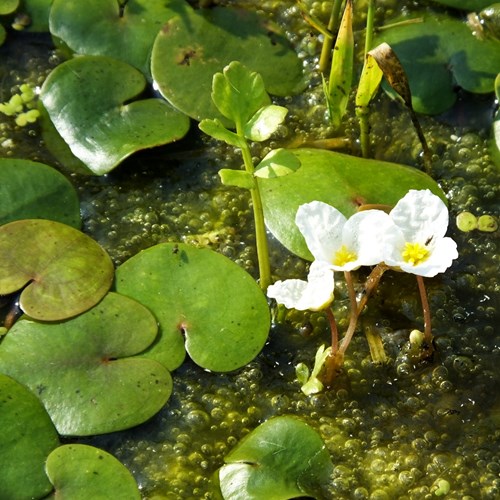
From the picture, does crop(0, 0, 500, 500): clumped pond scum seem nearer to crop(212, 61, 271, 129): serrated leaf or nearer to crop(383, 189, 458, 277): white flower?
crop(383, 189, 458, 277): white flower

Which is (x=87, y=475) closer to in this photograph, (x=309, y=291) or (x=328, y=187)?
(x=309, y=291)

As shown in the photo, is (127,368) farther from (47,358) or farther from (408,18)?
(408,18)

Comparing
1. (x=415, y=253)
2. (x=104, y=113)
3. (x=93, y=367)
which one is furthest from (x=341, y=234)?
(x=104, y=113)

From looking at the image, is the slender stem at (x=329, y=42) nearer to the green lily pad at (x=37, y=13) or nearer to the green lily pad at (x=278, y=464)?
the green lily pad at (x=37, y=13)

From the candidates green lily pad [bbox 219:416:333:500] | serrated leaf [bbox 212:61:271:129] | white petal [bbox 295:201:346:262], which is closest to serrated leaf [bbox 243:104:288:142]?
serrated leaf [bbox 212:61:271:129]

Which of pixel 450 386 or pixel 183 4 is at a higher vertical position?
pixel 183 4

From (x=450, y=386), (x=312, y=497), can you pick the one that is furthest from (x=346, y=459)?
(x=450, y=386)
